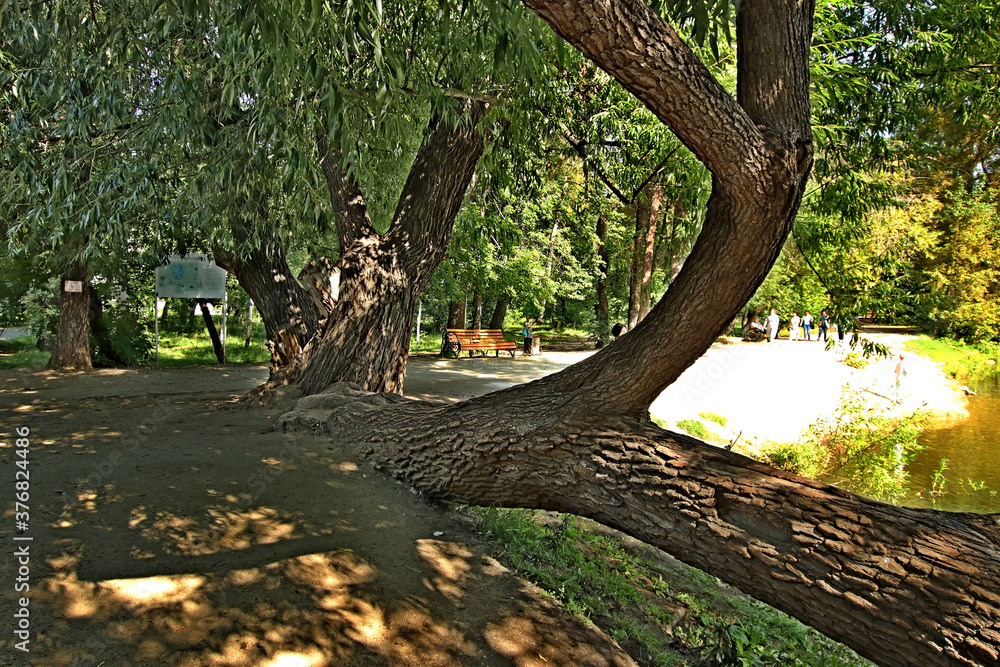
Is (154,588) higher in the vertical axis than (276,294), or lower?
lower

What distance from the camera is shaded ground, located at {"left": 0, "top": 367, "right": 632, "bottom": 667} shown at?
3068 mm

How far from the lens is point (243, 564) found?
147 inches

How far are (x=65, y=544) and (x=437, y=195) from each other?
193 inches

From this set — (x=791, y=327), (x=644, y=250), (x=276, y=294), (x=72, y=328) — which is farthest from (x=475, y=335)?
(x=791, y=327)

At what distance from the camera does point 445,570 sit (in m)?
4.16

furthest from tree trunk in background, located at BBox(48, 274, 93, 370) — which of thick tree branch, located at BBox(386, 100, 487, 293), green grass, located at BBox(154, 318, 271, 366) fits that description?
thick tree branch, located at BBox(386, 100, 487, 293)

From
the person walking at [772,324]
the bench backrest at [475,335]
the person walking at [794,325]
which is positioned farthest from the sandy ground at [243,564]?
the person walking at [794,325]

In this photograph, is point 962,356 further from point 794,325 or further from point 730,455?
point 730,455

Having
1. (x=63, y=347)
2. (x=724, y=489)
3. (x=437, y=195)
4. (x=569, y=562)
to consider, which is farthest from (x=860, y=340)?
(x=63, y=347)

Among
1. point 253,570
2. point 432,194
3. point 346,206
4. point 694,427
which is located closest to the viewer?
point 253,570

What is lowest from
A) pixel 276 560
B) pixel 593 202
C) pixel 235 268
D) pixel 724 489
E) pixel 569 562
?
pixel 569 562

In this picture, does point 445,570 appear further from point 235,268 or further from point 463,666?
point 235,268

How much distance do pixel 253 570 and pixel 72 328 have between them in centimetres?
1244

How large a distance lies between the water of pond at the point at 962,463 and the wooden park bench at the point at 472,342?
11.1 meters
